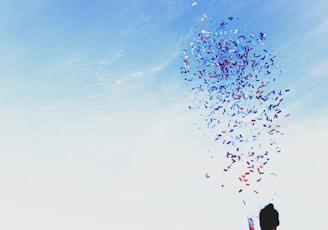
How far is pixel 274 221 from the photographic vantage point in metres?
4.40

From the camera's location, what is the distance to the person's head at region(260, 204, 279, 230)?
14.4ft

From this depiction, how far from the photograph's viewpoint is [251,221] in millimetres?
3990

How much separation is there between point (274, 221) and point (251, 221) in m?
0.72

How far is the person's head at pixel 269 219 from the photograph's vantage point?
440 centimetres

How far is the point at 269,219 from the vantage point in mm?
4406

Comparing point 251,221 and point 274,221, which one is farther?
point 274,221
